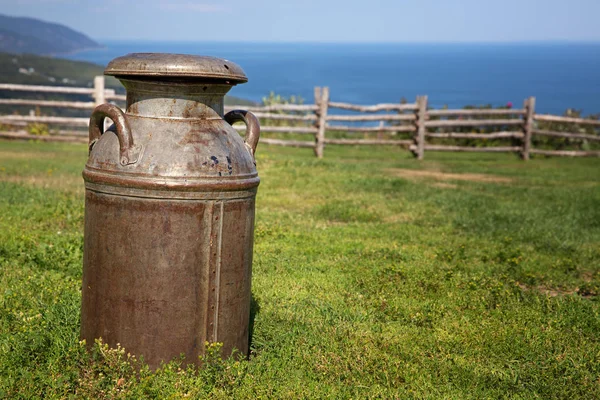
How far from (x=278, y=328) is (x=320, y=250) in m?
2.49

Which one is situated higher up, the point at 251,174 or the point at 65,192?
the point at 251,174

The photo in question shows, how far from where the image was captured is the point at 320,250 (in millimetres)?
7477

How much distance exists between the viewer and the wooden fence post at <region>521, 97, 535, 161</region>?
1975 cm

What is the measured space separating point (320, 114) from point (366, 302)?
529 inches

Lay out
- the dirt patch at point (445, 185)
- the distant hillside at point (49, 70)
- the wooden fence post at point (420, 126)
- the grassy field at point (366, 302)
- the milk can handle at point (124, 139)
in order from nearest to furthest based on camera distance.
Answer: the milk can handle at point (124, 139) → the grassy field at point (366, 302) → the dirt patch at point (445, 185) → the wooden fence post at point (420, 126) → the distant hillside at point (49, 70)

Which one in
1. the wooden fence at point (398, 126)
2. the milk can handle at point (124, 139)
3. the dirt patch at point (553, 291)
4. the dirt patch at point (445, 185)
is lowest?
the dirt patch at point (445, 185)

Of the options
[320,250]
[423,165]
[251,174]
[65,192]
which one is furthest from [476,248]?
[423,165]

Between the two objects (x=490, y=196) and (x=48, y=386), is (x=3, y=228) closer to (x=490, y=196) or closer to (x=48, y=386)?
(x=48, y=386)

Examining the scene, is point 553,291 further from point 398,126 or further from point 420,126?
point 398,126

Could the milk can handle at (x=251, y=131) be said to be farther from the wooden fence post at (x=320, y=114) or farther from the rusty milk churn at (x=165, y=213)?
the wooden fence post at (x=320, y=114)

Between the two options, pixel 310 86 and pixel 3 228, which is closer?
pixel 3 228

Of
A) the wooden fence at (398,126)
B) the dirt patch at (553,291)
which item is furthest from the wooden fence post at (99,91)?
the dirt patch at (553,291)

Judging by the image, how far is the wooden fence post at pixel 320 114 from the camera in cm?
1870

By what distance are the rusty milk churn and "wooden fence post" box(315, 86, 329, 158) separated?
47.6 ft
